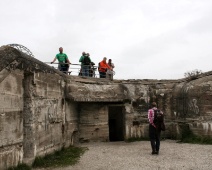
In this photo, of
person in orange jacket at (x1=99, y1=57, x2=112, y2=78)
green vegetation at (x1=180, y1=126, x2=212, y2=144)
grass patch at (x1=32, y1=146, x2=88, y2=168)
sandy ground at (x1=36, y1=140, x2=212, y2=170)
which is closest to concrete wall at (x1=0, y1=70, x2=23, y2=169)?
grass patch at (x1=32, y1=146, x2=88, y2=168)

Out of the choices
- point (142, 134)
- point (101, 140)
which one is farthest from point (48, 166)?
Answer: point (142, 134)

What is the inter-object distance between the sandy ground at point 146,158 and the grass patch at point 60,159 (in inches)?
10.3

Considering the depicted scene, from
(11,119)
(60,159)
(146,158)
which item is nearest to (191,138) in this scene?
(146,158)

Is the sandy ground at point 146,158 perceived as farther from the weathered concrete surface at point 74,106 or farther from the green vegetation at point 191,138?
the weathered concrete surface at point 74,106

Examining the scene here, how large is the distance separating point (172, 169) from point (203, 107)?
514cm

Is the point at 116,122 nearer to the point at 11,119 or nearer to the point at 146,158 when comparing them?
the point at 146,158

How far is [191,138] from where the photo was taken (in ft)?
37.4

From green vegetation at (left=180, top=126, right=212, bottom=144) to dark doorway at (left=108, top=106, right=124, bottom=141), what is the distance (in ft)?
9.27

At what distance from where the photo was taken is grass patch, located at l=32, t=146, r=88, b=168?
24.4 ft

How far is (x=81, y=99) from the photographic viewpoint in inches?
445

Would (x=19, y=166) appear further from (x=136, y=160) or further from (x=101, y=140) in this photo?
(x=101, y=140)

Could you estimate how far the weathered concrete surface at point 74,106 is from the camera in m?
6.61

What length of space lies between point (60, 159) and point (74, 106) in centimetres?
358

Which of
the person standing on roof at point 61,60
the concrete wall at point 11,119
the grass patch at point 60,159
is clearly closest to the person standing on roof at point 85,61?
the person standing on roof at point 61,60
